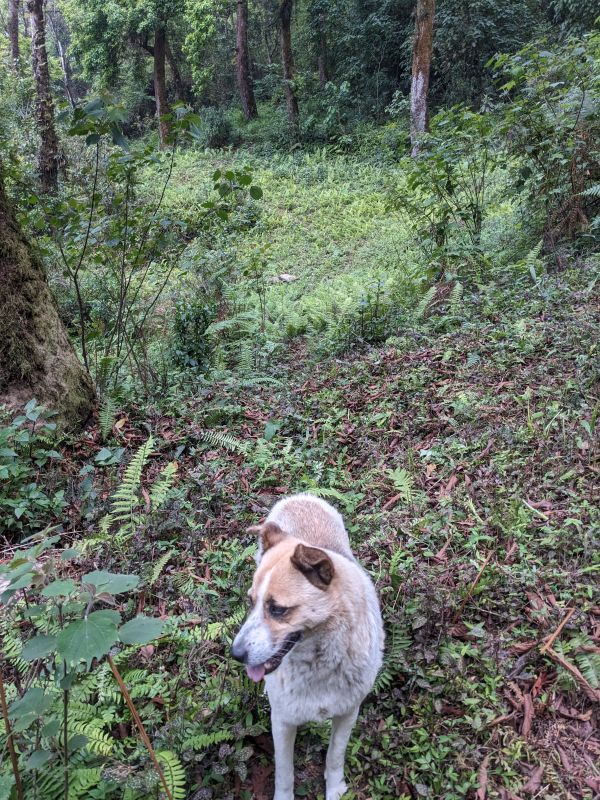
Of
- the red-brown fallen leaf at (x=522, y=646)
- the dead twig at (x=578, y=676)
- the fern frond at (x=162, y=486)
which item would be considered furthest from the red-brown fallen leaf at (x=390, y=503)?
the fern frond at (x=162, y=486)

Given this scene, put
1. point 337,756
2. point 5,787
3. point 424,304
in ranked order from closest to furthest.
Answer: point 5,787 < point 337,756 < point 424,304

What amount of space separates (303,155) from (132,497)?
2291 cm

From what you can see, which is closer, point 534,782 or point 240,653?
point 240,653

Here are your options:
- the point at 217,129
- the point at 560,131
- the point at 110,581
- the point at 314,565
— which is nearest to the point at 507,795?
the point at 314,565

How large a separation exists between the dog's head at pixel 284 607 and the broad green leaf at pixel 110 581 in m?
0.76

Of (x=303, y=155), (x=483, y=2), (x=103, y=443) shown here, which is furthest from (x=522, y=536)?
(x=483, y=2)

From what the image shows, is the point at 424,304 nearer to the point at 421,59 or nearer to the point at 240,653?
the point at 240,653

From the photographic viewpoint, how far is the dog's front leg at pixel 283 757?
8.48 ft

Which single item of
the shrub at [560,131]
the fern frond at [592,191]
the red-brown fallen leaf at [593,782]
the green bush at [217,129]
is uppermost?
the green bush at [217,129]

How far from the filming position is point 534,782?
2.60m

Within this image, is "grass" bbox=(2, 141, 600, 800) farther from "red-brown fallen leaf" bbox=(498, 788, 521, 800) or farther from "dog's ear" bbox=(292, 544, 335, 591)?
"dog's ear" bbox=(292, 544, 335, 591)

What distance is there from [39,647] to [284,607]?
41.4 inches

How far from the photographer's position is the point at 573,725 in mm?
2801

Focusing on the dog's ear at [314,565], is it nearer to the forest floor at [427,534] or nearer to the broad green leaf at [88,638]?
the broad green leaf at [88,638]
